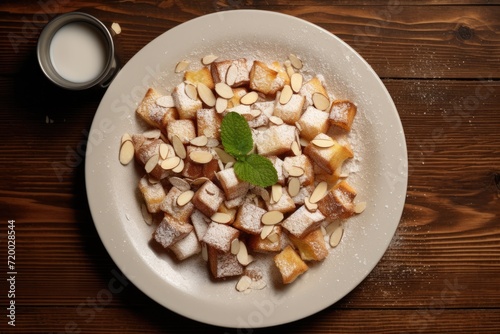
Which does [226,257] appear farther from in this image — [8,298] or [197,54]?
[8,298]

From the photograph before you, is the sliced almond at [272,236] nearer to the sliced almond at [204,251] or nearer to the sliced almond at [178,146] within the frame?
the sliced almond at [204,251]

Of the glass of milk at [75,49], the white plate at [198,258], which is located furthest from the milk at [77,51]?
the white plate at [198,258]

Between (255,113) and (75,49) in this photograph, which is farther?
(75,49)

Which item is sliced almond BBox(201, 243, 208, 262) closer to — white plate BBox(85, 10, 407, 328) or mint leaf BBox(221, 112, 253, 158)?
white plate BBox(85, 10, 407, 328)

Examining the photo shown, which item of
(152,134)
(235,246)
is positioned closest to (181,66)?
(152,134)

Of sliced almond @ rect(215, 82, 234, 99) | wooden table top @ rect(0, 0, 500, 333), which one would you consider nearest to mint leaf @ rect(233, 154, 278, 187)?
sliced almond @ rect(215, 82, 234, 99)

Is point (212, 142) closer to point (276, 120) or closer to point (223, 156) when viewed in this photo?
point (223, 156)
